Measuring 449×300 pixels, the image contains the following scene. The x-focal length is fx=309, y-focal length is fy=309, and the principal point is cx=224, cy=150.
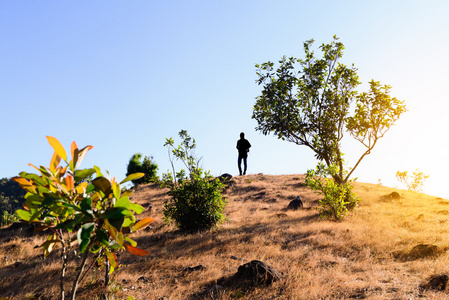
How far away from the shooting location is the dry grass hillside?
545 cm

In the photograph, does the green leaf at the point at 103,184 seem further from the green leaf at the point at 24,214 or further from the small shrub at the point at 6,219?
the small shrub at the point at 6,219

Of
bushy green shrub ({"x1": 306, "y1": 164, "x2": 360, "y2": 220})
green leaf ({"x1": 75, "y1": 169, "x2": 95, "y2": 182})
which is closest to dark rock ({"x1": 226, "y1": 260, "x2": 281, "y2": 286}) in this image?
green leaf ({"x1": 75, "y1": 169, "x2": 95, "y2": 182})

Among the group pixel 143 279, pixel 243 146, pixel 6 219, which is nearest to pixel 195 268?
pixel 143 279

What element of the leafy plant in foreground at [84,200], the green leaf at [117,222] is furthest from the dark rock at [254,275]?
the green leaf at [117,222]

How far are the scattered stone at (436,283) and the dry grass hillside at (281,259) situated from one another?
12cm

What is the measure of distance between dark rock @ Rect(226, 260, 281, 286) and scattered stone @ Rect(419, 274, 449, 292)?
8.70 feet

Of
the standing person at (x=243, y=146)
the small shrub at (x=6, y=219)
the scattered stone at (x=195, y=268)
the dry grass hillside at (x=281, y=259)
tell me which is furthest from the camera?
the standing person at (x=243, y=146)

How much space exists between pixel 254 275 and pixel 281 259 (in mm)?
1612

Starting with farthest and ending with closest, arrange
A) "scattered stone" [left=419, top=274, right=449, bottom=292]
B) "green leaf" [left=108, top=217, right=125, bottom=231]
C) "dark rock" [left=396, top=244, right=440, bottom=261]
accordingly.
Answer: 1. "dark rock" [left=396, top=244, right=440, bottom=261]
2. "scattered stone" [left=419, top=274, right=449, bottom=292]
3. "green leaf" [left=108, top=217, right=125, bottom=231]

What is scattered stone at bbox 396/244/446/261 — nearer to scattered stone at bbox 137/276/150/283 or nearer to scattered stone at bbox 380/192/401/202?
scattered stone at bbox 137/276/150/283

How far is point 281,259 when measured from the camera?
705 cm

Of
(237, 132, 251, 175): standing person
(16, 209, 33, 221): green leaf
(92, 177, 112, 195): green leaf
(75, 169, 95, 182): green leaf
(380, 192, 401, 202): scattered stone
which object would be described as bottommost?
(380, 192, 401, 202): scattered stone

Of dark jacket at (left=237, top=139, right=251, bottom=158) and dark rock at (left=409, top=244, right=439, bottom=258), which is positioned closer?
dark rock at (left=409, top=244, right=439, bottom=258)

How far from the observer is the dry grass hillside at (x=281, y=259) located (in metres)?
5.45
